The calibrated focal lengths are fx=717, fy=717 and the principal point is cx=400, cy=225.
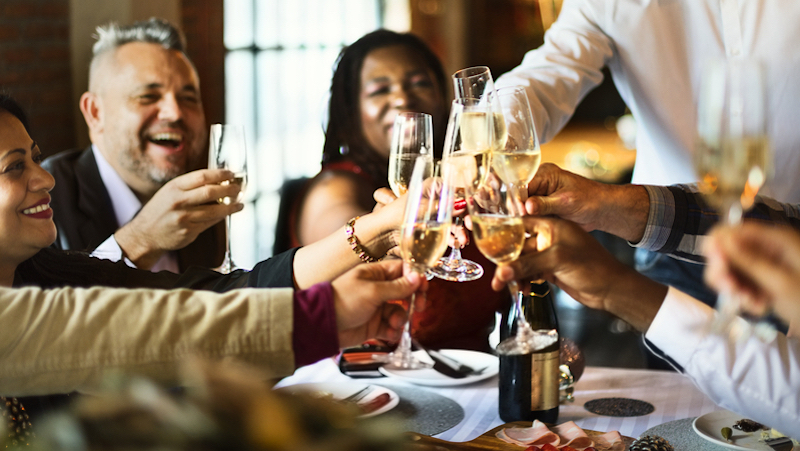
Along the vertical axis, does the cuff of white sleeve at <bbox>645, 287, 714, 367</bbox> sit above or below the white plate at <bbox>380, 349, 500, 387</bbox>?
above

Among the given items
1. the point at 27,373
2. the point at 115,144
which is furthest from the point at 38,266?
the point at 115,144

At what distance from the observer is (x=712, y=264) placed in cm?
78

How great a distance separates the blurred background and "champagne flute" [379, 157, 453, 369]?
0.94 metres

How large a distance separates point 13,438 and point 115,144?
5.03 ft

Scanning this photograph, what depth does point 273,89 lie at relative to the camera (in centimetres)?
441

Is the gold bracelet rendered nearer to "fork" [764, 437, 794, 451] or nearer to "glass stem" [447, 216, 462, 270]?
"glass stem" [447, 216, 462, 270]

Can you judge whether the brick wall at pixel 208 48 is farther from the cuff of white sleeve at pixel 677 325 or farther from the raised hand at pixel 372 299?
the cuff of white sleeve at pixel 677 325

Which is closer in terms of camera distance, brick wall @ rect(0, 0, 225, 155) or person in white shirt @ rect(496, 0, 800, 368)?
person in white shirt @ rect(496, 0, 800, 368)

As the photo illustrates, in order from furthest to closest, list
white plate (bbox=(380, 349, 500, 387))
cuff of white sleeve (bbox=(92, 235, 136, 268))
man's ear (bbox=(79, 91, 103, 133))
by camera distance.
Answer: man's ear (bbox=(79, 91, 103, 133))
cuff of white sleeve (bbox=(92, 235, 136, 268))
white plate (bbox=(380, 349, 500, 387))

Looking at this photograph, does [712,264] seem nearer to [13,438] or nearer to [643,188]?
[643,188]

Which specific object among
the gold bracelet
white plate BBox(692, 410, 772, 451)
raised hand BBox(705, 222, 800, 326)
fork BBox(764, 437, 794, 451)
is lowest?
white plate BBox(692, 410, 772, 451)

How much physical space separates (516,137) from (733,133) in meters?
0.52

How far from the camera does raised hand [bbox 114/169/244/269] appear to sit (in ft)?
6.00

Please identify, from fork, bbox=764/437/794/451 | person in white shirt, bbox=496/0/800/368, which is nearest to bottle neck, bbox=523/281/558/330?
fork, bbox=764/437/794/451
